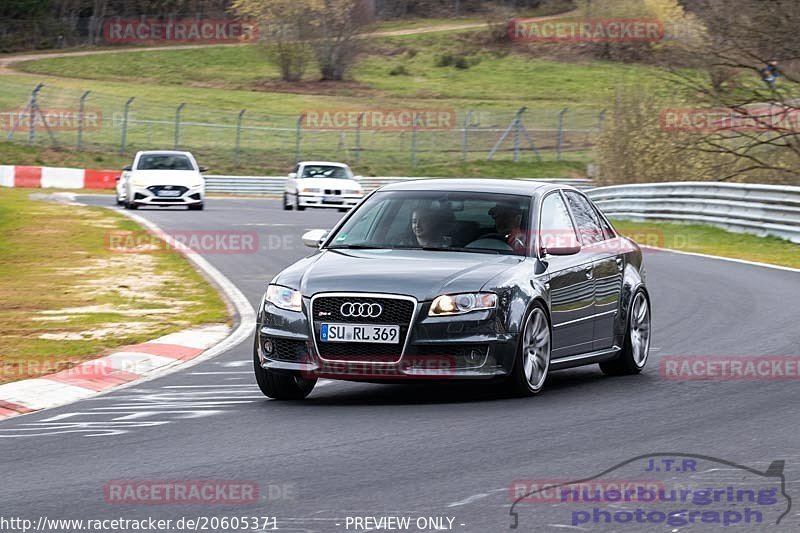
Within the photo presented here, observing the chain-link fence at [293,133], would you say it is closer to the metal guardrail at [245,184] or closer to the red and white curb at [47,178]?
the metal guardrail at [245,184]

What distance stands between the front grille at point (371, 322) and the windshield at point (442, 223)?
1085mm

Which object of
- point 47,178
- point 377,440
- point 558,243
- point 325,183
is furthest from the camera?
point 47,178

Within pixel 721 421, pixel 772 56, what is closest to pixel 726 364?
pixel 721 421

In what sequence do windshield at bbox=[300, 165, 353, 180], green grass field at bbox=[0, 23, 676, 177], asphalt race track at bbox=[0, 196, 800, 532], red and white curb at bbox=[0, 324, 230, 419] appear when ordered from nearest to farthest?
asphalt race track at bbox=[0, 196, 800, 532], red and white curb at bbox=[0, 324, 230, 419], windshield at bbox=[300, 165, 353, 180], green grass field at bbox=[0, 23, 676, 177]

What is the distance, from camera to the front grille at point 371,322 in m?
9.04

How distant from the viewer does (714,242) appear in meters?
27.8

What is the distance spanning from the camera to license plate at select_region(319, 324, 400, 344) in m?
9.04

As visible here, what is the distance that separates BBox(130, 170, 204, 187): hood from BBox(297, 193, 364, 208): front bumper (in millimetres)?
3916

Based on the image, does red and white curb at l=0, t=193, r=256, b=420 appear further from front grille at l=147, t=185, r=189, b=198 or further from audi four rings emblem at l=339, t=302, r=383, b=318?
front grille at l=147, t=185, r=189, b=198

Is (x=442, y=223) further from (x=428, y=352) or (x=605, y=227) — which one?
(x=605, y=227)

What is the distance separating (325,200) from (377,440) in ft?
95.8

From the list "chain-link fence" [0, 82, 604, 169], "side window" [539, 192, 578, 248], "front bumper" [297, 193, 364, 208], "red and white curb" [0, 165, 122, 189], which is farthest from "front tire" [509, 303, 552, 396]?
"chain-link fence" [0, 82, 604, 169]

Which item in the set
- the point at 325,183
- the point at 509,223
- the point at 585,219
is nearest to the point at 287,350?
the point at 509,223

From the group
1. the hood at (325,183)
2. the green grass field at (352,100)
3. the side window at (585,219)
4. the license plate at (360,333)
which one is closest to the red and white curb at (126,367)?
the license plate at (360,333)
